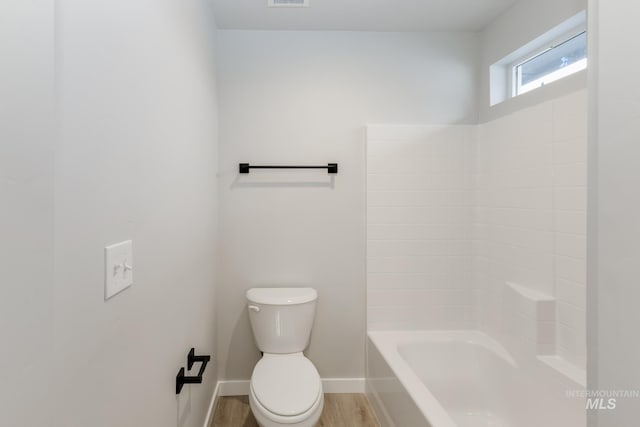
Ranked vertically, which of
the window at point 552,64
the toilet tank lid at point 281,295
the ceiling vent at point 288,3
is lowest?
the toilet tank lid at point 281,295

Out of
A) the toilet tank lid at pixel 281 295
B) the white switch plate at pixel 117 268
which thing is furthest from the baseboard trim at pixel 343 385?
the white switch plate at pixel 117 268

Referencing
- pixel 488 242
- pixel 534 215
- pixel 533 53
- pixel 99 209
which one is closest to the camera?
pixel 99 209

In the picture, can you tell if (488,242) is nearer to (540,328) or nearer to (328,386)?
(540,328)

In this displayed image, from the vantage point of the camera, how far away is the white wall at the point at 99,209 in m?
0.47

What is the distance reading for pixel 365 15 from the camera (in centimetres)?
219

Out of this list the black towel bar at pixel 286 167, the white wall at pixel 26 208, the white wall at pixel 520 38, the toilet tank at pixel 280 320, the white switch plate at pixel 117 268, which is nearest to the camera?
the white wall at pixel 26 208

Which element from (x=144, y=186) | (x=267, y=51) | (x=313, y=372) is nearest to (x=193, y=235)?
(x=144, y=186)

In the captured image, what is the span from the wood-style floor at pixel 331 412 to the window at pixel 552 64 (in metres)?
2.25

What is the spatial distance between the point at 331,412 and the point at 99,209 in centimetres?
196

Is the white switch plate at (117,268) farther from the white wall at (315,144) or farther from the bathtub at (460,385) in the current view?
the white wall at (315,144)

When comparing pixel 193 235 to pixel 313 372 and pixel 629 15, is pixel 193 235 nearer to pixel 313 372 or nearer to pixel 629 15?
pixel 313 372

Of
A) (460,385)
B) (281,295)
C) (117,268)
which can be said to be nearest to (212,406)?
(281,295)

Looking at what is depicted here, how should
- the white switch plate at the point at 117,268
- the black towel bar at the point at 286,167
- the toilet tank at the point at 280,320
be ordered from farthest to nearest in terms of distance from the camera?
the black towel bar at the point at 286,167, the toilet tank at the point at 280,320, the white switch plate at the point at 117,268

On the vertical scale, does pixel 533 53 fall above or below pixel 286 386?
above
